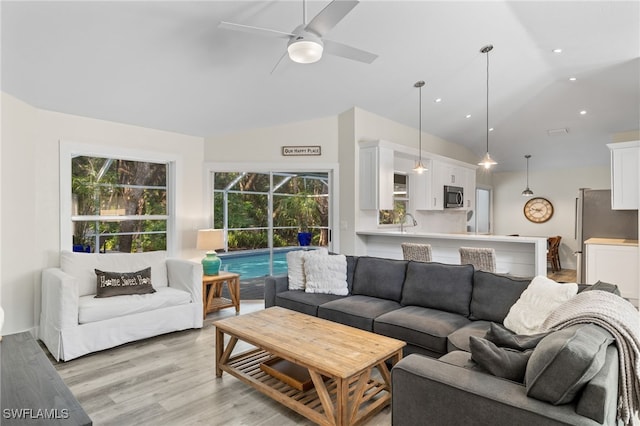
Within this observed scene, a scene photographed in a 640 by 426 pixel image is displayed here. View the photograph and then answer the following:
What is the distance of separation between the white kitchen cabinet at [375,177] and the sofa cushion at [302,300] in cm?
198

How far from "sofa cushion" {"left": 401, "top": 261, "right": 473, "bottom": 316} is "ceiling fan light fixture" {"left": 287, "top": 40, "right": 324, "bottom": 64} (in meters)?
2.23

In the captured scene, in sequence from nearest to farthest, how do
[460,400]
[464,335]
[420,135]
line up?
1. [460,400]
2. [464,335]
3. [420,135]

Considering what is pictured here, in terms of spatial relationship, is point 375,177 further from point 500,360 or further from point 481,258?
point 500,360

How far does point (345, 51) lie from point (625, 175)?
4.68 meters

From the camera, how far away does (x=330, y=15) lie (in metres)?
2.31

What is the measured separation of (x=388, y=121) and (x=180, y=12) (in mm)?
3970

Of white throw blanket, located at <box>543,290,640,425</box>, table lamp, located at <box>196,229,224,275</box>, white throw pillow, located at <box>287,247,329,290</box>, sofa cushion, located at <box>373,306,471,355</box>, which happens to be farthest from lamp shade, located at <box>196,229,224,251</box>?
white throw blanket, located at <box>543,290,640,425</box>

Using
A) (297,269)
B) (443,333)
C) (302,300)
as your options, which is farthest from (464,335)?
(297,269)

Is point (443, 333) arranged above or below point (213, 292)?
above

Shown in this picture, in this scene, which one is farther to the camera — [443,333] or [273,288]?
[273,288]

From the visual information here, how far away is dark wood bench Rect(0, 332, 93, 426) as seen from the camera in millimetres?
1458

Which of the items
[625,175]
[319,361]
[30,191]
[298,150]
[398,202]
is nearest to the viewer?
[319,361]

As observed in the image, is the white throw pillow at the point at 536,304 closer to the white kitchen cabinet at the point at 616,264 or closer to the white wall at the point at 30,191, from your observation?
the white kitchen cabinet at the point at 616,264

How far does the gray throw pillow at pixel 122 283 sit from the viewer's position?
369 cm
